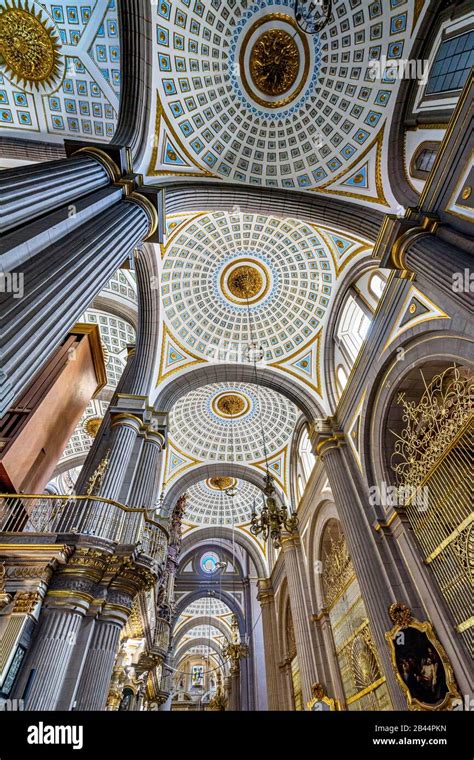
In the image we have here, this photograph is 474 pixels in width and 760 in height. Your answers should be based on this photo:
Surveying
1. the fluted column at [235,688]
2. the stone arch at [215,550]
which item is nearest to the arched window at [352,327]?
the stone arch at [215,550]

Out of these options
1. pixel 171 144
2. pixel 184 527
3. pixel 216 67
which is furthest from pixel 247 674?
pixel 216 67

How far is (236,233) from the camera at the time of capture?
1248 centimetres

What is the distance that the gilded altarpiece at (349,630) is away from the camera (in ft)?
27.7

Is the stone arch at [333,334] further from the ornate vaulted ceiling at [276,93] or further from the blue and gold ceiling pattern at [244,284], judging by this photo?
the ornate vaulted ceiling at [276,93]

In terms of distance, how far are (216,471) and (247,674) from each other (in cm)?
1081

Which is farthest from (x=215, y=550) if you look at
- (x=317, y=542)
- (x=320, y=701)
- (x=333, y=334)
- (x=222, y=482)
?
(x=333, y=334)

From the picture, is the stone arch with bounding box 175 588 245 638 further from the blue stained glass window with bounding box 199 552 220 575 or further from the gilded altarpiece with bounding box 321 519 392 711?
the gilded altarpiece with bounding box 321 519 392 711

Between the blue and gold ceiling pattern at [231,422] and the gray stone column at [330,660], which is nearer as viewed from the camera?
the gray stone column at [330,660]

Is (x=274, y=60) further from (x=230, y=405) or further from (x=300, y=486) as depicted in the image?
(x=300, y=486)

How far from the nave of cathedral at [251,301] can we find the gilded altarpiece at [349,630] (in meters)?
0.08

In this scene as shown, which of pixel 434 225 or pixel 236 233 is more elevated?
pixel 236 233

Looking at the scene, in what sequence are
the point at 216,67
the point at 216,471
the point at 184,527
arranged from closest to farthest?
the point at 216,67, the point at 216,471, the point at 184,527

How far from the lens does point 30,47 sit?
8414mm

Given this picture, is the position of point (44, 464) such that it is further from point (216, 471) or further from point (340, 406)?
point (216, 471)
